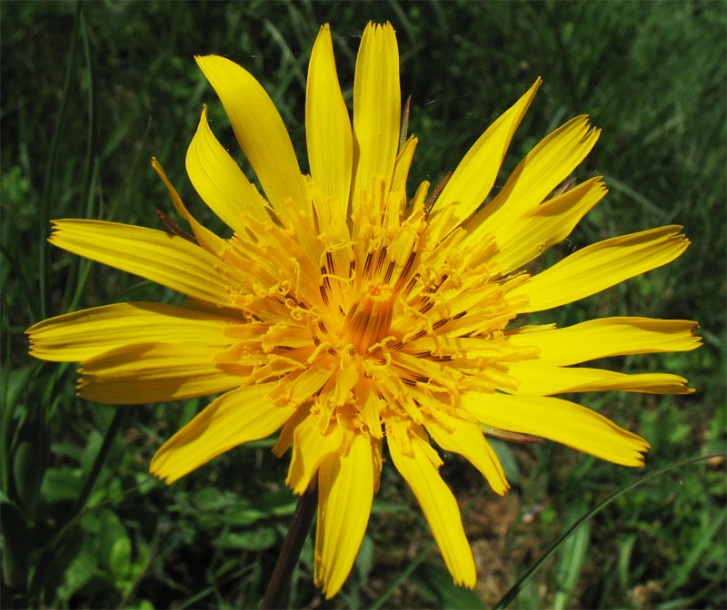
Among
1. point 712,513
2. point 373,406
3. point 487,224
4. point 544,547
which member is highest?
point 487,224

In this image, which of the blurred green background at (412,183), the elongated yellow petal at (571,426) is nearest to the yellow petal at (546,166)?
the blurred green background at (412,183)

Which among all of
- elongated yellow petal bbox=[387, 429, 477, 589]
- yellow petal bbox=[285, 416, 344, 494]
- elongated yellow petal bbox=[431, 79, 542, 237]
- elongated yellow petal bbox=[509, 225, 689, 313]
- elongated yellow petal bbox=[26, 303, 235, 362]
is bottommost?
elongated yellow petal bbox=[387, 429, 477, 589]

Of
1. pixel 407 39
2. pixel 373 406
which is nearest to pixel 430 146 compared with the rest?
pixel 407 39

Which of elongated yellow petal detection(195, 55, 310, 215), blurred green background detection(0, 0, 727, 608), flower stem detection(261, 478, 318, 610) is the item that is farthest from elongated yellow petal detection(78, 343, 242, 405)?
elongated yellow petal detection(195, 55, 310, 215)

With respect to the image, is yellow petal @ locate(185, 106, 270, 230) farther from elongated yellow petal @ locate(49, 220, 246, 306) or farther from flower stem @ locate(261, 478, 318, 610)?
flower stem @ locate(261, 478, 318, 610)

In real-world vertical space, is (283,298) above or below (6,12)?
below

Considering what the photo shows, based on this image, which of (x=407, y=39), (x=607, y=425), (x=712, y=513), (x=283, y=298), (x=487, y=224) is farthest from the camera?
(x=407, y=39)

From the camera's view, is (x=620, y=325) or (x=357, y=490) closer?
(x=357, y=490)

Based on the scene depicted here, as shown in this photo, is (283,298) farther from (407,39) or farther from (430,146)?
(407,39)

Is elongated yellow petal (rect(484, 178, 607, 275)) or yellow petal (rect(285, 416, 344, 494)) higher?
elongated yellow petal (rect(484, 178, 607, 275))
